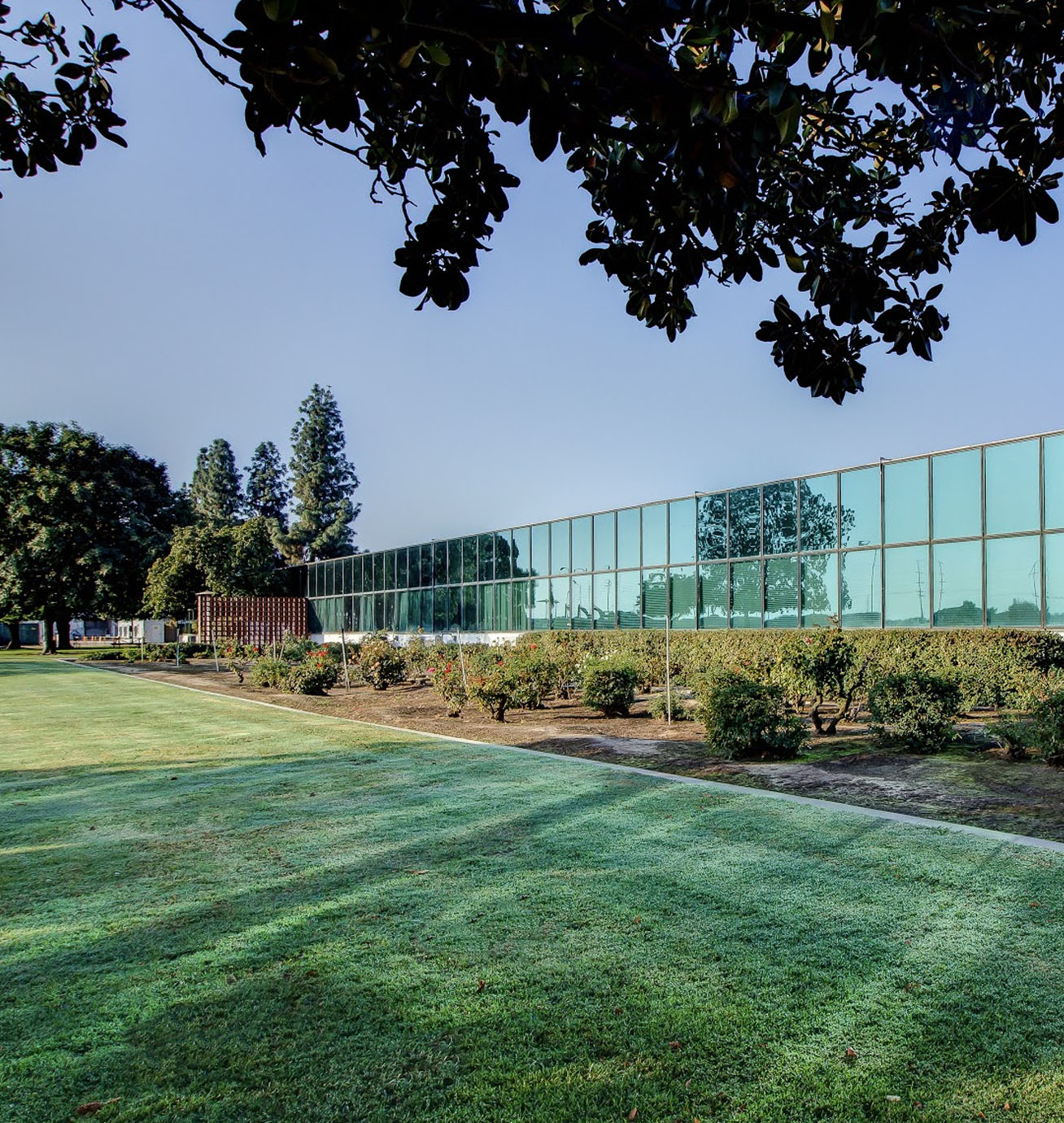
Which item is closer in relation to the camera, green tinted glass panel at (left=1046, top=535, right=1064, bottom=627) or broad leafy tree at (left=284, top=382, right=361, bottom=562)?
green tinted glass panel at (left=1046, top=535, right=1064, bottom=627)

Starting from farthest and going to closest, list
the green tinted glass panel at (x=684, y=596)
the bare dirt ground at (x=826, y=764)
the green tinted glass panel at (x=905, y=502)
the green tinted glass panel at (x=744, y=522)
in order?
the green tinted glass panel at (x=684, y=596) → the green tinted glass panel at (x=744, y=522) → the green tinted glass panel at (x=905, y=502) → the bare dirt ground at (x=826, y=764)

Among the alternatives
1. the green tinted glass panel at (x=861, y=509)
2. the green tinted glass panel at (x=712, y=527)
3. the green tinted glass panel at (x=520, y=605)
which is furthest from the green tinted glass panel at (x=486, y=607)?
the green tinted glass panel at (x=861, y=509)

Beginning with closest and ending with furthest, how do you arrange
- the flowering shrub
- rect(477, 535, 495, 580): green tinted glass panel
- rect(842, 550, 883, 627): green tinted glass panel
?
the flowering shrub
rect(842, 550, 883, 627): green tinted glass panel
rect(477, 535, 495, 580): green tinted glass panel

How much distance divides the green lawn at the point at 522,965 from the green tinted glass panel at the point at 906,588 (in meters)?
12.0

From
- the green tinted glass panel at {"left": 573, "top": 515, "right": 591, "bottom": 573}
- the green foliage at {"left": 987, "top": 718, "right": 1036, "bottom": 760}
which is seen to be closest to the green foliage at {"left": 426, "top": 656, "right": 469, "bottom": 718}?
the green foliage at {"left": 987, "top": 718, "right": 1036, "bottom": 760}

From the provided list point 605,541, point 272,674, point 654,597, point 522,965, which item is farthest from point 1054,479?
point 272,674

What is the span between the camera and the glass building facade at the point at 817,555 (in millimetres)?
15070

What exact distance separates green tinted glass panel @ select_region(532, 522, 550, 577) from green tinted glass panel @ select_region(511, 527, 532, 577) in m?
0.24

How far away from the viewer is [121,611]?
43.4 m

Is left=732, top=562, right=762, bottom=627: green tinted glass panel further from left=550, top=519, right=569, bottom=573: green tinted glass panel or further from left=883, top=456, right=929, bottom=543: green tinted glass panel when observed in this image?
left=550, top=519, right=569, bottom=573: green tinted glass panel

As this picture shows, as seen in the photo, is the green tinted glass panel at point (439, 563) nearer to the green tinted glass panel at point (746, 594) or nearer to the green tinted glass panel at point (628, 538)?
the green tinted glass panel at point (628, 538)

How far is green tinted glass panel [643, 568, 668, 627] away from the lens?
894 inches

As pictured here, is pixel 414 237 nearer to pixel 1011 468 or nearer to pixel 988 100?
pixel 988 100

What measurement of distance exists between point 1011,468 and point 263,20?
650 inches
